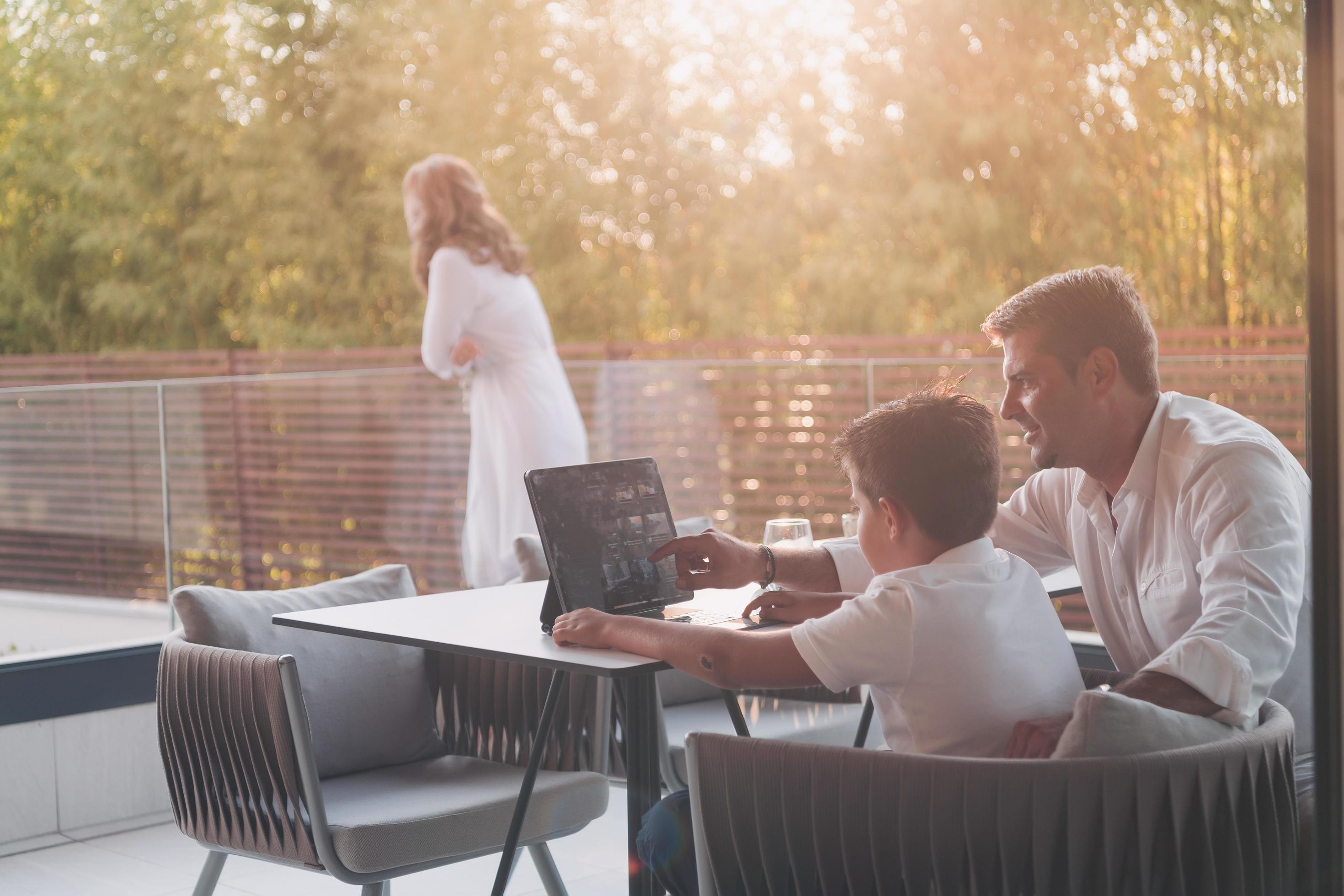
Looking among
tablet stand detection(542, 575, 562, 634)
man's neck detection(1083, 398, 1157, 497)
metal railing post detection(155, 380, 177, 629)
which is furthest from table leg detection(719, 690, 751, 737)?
metal railing post detection(155, 380, 177, 629)

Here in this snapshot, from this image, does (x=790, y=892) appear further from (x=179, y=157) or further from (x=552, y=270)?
(x=552, y=270)

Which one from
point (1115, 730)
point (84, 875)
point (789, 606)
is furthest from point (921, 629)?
point (84, 875)

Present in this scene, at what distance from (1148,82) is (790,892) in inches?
304

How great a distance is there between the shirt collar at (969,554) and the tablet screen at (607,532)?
567 millimetres

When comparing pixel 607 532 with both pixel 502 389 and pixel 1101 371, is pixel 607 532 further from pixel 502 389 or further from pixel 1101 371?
pixel 502 389

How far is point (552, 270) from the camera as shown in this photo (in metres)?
11.4

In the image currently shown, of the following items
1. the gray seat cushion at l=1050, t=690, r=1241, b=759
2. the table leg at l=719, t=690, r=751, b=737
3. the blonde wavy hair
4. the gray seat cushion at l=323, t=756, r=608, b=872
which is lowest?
the gray seat cushion at l=323, t=756, r=608, b=872

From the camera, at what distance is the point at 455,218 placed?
4.13 m

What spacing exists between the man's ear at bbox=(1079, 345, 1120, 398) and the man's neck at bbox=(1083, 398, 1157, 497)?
1.5 inches

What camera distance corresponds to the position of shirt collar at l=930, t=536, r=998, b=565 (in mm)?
1709

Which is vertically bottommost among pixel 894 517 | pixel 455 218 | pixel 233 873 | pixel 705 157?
pixel 233 873

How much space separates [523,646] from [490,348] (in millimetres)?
2411

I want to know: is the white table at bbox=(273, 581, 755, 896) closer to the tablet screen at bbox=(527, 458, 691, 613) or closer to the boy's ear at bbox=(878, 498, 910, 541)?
the tablet screen at bbox=(527, 458, 691, 613)

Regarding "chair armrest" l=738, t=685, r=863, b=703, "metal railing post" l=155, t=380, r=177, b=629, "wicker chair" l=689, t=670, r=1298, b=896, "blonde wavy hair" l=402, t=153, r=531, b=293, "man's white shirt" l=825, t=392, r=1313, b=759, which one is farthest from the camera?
"metal railing post" l=155, t=380, r=177, b=629
